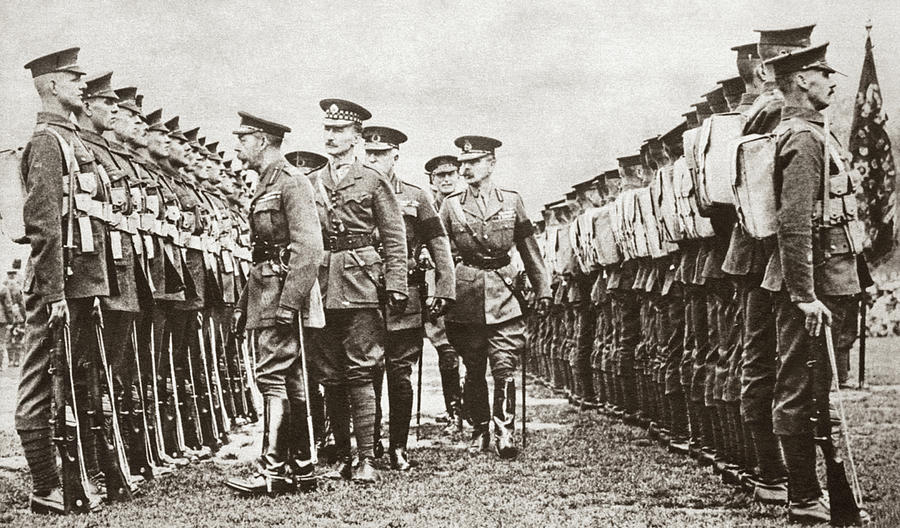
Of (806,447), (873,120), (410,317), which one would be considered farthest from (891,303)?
(806,447)

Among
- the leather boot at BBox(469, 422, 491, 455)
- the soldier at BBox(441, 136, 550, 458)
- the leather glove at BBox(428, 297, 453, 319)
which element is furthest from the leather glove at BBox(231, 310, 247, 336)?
the leather boot at BBox(469, 422, 491, 455)

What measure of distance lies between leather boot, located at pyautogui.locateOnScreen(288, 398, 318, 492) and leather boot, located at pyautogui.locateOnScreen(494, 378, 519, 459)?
1.65 m

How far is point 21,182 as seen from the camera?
16.7ft

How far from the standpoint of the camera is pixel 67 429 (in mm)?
4730

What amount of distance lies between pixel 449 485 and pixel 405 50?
3.26m

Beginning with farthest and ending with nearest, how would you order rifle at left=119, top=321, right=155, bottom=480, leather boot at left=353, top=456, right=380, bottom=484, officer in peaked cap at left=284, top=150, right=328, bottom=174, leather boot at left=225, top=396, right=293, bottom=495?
1. officer in peaked cap at left=284, top=150, right=328, bottom=174
2. rifle at left=119, top=321, right=155, bottom=480
3. leather boot at left=353, top=456, right=380, bottom=484
4. leather boot at left=225, top=396, right=293, bottom=495

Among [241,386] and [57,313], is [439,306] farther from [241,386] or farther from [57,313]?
[241,386]

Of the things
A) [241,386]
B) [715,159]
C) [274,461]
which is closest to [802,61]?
[715,159]

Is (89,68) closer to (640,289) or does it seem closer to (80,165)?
(80,165)

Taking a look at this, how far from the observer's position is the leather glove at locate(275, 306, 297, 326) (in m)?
5.45

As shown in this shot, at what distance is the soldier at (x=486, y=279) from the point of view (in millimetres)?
7289

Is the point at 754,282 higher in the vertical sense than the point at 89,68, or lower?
lower

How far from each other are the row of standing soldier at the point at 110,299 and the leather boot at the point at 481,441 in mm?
1930

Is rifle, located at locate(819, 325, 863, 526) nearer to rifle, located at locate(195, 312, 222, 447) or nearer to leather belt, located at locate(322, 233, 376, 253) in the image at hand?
leather belt, located at locate(322, 233, 376, 253)
